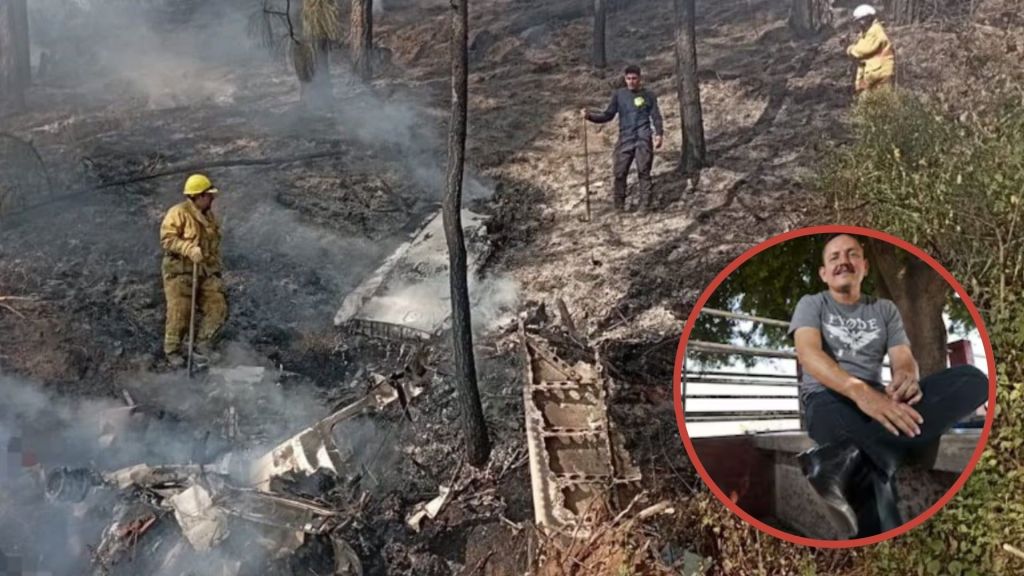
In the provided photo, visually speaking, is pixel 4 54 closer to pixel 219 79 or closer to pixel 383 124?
pixel 219 79

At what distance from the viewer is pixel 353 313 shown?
639 cm

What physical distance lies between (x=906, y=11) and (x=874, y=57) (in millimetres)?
616

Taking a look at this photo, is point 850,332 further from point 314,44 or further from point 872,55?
point 314,44

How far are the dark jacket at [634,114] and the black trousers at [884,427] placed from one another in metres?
3.46

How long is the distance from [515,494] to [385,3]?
6540mm

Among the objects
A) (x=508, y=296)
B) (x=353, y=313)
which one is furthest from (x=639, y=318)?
(x=353, y=313)

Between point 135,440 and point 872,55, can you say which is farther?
point 872,55

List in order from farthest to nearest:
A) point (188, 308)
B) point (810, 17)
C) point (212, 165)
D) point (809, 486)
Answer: point (212, 165), point (810, 17), point (188, 308), point (809, 486)

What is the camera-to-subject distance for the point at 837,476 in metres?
3.92

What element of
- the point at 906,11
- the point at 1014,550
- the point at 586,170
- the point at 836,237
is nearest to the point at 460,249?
the point at 586,170

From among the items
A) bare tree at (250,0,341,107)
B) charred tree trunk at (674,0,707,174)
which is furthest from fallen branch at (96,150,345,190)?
charred tree trunk at (674,0,707,174)

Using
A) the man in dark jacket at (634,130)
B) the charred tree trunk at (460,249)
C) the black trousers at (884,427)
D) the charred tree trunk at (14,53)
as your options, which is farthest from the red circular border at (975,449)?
the charred tree trunk at (14,53)

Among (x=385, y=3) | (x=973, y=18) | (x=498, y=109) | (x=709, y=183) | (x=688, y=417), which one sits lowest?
(x=688, y=417)

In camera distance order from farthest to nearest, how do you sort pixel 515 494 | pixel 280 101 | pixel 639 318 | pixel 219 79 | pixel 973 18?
pixel 219 79 < pixel 280 101 < pixel 973 18 < pixel 639 318 < pixel 515 494
